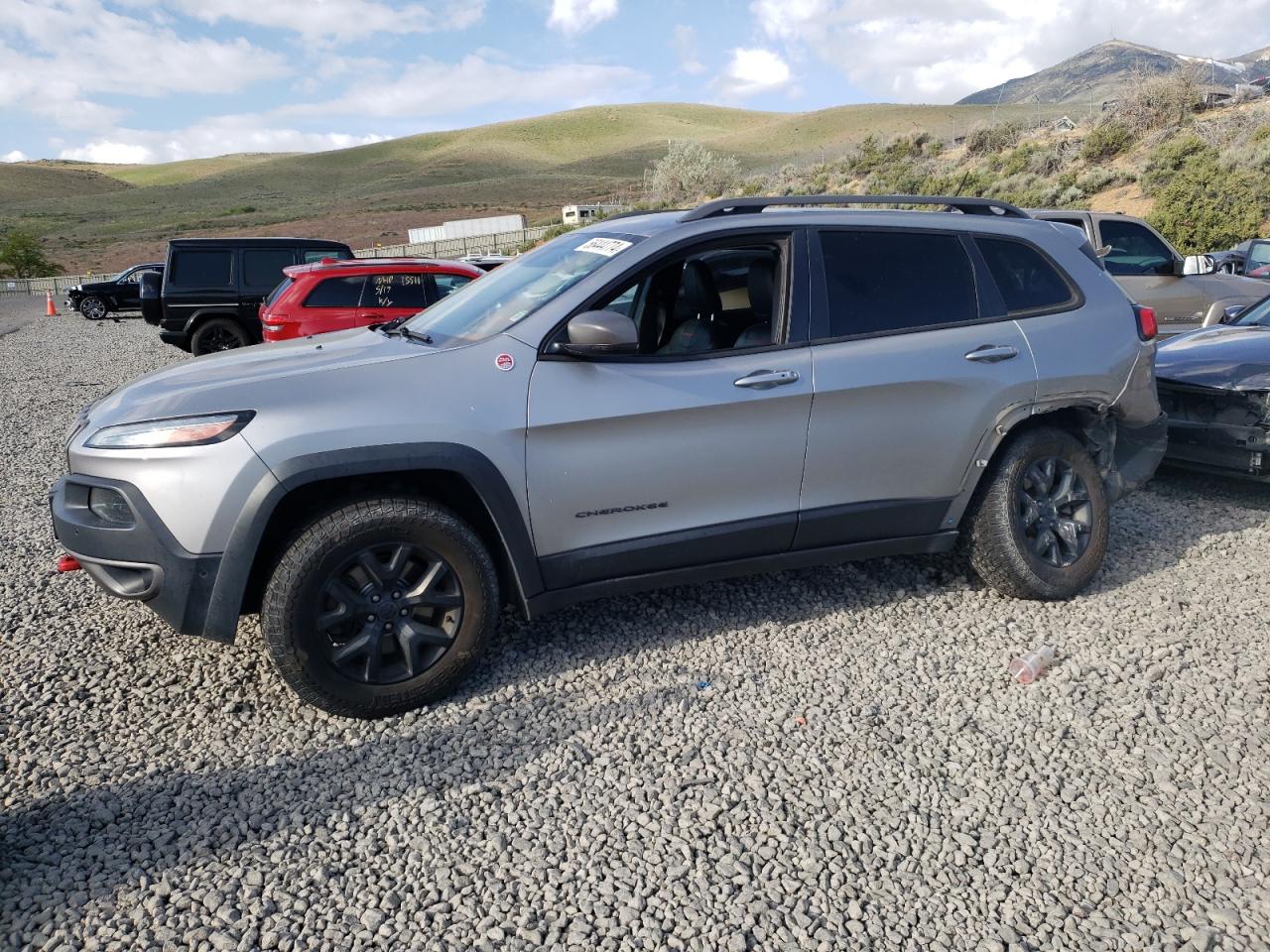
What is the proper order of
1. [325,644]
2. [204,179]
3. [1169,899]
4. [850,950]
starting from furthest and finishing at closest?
1. [204,179]
2. [325,644]
3. [1169,899]
4. [850,950]

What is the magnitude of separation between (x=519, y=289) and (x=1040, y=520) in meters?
2.66

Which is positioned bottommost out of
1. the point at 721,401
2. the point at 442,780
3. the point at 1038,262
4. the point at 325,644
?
the point at 442,780

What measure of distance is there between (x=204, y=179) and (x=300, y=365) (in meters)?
133

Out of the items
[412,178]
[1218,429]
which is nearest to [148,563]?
[1218,429]

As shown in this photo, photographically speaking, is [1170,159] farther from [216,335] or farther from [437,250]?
[437,250]

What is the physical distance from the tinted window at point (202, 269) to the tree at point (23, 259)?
42871mm

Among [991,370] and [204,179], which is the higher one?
[204,179]

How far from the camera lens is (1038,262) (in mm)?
4574

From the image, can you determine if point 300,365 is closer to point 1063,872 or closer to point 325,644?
point 325,644

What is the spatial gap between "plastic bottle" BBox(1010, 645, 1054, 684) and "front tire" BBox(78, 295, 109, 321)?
29.1 meters

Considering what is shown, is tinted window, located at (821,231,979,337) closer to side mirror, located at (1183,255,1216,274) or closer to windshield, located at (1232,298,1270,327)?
windshield, located at (1232,298,1270,327)

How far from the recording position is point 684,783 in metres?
3.12

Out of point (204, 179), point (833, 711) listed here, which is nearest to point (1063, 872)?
point (833, 711)

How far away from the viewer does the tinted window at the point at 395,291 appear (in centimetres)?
1071
